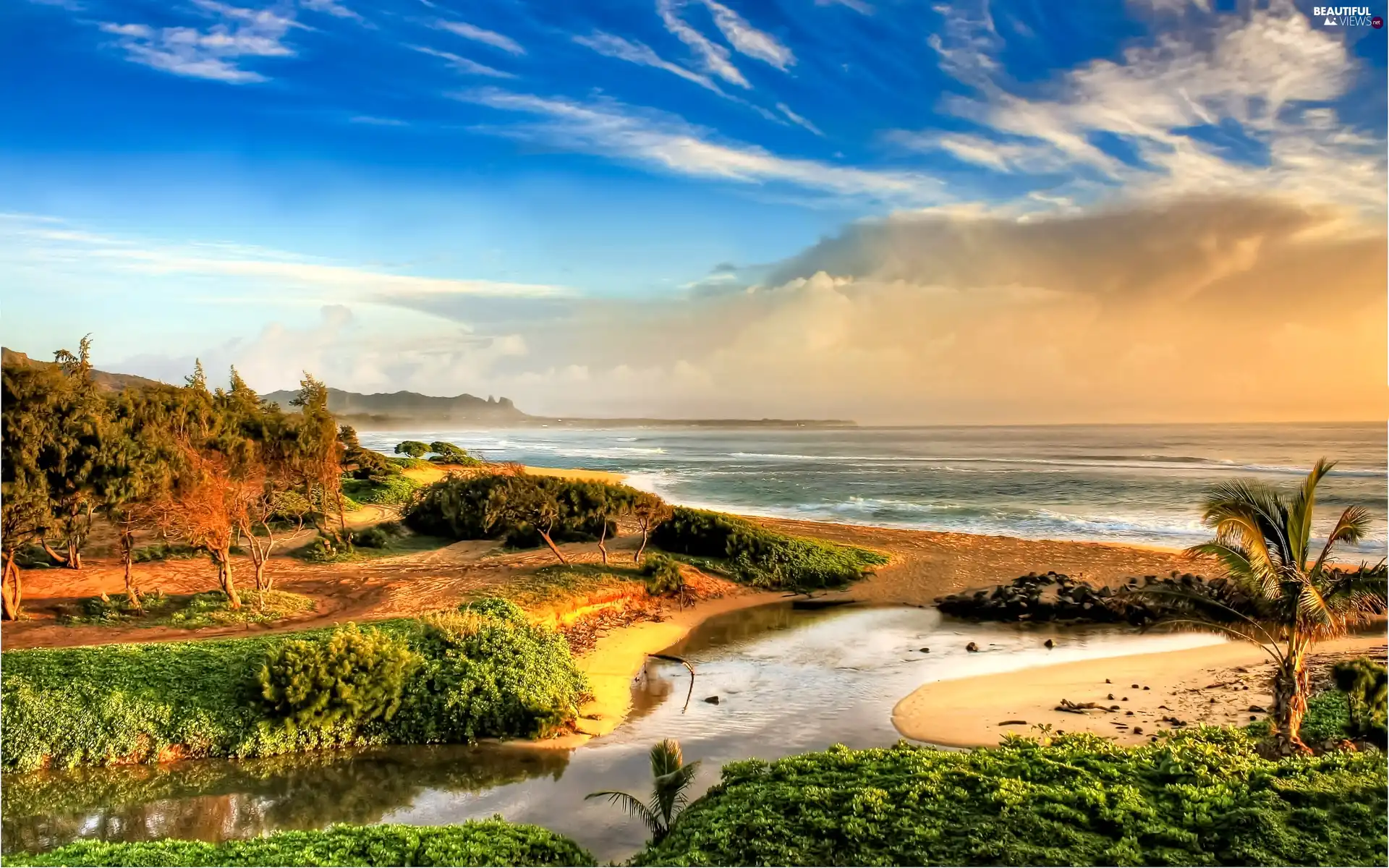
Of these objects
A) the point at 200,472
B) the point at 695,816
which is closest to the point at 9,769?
the point at 200,472

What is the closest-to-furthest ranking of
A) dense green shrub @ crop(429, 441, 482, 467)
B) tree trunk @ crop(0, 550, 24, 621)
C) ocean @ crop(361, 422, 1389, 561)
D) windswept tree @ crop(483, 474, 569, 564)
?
tree trunk @ crop(0, 550, 24, 621), windswept tree @ crop(483, 474, 569, 564), ocean @ crop(361, 422, 1389, 561), dense green shrub @ crop(429, 441, 482, 467)

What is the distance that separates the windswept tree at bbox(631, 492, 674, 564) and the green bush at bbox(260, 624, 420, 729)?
472 inches

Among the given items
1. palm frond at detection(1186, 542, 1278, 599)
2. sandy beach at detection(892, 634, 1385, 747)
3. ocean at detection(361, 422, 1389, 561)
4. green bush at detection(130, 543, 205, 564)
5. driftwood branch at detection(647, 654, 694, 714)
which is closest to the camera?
palm frond at detection(1186, 542, 1278, 599)

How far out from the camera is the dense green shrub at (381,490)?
37344mm

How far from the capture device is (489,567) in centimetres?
2453

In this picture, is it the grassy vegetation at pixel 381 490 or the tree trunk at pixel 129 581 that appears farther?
the grassy vegetation at pixel 381 490

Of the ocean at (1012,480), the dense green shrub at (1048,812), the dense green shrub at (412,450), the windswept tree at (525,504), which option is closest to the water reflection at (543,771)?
the dense green shrub at (1048,812)

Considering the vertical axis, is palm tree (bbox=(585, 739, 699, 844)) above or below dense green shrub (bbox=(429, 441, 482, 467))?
below

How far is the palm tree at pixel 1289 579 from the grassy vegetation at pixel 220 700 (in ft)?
36.0

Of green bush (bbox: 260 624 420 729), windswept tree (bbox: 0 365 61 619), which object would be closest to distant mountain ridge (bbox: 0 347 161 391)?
windswept tree (bbox: 0 365 61 619)

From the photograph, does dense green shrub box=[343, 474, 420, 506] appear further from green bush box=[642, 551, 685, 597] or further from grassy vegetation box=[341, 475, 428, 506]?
green bush box=[642, 551, 685, 597]

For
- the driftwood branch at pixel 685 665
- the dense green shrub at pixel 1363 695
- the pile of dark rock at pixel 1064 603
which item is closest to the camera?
the dense green shrub at pixel 1363 695

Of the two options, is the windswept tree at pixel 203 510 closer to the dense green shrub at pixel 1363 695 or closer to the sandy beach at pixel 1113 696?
the sandy beach at pixel 1113 696

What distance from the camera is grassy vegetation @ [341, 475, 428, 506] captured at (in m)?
37.3
